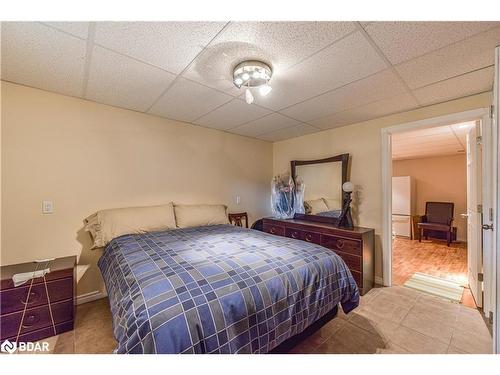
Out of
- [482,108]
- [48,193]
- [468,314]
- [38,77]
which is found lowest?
[468,314]

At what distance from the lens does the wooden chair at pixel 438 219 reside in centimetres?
468

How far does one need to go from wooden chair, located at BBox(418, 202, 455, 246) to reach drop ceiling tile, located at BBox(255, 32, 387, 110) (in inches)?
195

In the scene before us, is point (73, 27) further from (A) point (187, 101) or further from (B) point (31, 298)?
(B) point (31, 298)

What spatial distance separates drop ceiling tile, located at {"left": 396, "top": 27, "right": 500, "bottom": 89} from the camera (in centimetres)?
131

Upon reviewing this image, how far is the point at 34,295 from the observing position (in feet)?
5.31

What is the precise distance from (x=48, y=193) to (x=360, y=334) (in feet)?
10.6

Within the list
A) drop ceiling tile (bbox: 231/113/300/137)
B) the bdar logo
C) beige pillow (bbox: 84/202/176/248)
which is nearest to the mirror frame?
drop ceiling tile (bbox: 231/113/300/137)

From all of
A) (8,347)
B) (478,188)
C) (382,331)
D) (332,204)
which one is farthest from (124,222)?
(478,188)

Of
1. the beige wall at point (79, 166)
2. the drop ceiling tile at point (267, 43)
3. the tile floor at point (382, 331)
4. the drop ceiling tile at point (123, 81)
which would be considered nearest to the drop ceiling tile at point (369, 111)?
the drop ceiling tile at point (267, 43)

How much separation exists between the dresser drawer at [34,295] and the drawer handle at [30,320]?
0.08 m

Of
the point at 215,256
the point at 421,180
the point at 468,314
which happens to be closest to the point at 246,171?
the point at 215,256

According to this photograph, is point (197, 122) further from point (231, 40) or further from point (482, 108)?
point (482, 108)
